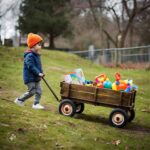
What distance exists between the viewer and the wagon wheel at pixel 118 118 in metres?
8.48

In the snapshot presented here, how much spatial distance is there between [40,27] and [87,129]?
26.9 meters

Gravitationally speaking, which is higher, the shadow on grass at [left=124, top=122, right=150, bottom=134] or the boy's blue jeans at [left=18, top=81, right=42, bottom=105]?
the boy's blue jeans at [left=18, top=81, right=42, bottom=105]

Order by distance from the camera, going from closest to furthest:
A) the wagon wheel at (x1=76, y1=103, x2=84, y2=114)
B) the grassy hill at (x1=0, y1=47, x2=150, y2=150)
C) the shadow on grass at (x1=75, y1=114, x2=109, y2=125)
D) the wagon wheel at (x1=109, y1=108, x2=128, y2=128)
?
the grassy hill at (x1=0, y1=47, x2=150, y2=150) → the wagon wheel at (x1=109, y1=108, x2=128, y2=128) → the shadow on grass at (x1=75, y1=114, x2=109, y2=125) → the wagon wheel at (x1=76, y1=103, x2=84, y2=114)

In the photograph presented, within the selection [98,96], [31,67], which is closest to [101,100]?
[98,96]

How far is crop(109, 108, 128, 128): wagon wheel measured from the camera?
8.48 m

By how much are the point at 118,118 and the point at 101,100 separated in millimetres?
529

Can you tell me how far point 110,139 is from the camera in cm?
730

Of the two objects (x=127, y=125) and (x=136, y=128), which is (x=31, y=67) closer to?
(x=127, y=125)

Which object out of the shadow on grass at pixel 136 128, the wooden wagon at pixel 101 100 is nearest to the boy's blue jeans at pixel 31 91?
the wooden wagon at pixel 101 100

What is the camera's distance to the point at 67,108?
8859 mm

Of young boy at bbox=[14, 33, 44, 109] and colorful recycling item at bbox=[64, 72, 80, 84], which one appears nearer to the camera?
young boy at bbox=[14, 33, 44, 109]

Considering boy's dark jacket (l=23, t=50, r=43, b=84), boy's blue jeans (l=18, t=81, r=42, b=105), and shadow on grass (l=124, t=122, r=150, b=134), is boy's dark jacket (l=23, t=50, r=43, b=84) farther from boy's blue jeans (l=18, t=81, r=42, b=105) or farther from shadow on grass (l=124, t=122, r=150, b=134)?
shadow on grass (l=124, t=122, r=150, b=134)

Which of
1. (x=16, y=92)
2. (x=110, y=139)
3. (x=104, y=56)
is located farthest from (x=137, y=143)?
(x=104, y=56)

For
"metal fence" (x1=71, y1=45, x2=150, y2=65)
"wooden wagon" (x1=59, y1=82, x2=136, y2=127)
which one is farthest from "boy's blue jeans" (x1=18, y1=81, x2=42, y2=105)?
"metal fence" (x1=71, y1=45, x2=150, y2=65)
